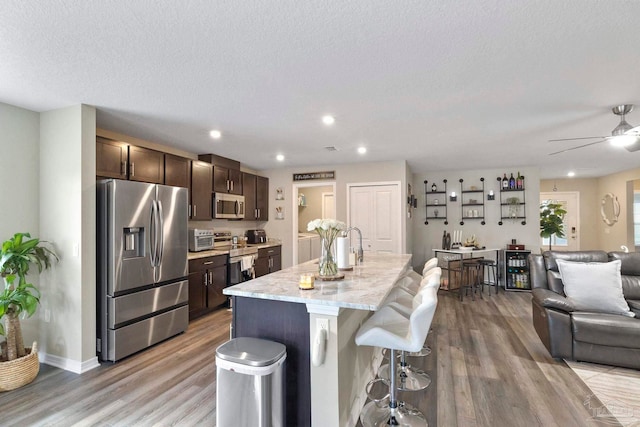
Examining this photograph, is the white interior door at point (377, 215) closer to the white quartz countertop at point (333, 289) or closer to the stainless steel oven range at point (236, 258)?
the stainless steel oven range at point (236, 258)

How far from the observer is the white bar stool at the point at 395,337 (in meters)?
1.84

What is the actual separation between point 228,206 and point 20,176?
2.75m

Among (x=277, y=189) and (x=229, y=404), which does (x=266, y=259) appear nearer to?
(x=277, y=189)

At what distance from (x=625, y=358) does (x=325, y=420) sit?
2.83m

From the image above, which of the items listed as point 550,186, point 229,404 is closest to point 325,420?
point 229,404

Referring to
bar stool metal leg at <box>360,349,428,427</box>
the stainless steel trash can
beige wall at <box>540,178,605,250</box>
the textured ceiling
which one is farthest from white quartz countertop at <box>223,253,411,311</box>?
beige wall at <box>540,178,605,250</box>

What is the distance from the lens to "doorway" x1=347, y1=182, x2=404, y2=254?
583 centimetres

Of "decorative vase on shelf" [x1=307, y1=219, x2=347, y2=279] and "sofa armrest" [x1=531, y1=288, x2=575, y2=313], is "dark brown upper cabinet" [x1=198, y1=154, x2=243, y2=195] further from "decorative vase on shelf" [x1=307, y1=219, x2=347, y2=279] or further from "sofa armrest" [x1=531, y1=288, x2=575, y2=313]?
"sofa armrest" [x1=531, y1=288, x2=575, y2=313]

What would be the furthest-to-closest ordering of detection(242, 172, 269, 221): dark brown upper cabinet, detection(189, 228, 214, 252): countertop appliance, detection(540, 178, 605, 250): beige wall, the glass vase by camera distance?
detection(540, 178, 605, 250): beige wall < detection(242, 172, 269, 221): dark brown upper cabinet < detection(189, 228, 214, 252): countertop appliance < the glass vase

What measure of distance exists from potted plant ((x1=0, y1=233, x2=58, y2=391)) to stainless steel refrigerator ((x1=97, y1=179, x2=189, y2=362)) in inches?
20.1

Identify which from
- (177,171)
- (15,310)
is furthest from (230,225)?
(15,310)

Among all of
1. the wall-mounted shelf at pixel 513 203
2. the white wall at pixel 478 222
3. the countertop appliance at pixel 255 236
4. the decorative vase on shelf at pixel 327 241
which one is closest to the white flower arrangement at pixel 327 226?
the decorative vase on shelf at pixel 327 241

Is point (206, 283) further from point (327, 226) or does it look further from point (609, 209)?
point (609, 209)

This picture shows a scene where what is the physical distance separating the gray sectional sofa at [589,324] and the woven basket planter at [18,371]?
4638 mm
